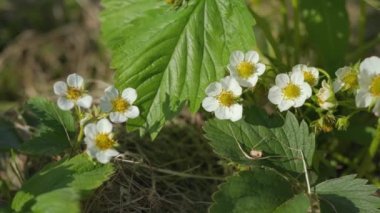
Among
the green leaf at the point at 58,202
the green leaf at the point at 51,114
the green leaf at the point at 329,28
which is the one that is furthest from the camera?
the green leaf at the point at 329,28

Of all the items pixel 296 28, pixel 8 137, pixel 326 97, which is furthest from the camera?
pixel 296 28

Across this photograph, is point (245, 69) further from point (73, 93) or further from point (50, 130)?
point (50, 130)

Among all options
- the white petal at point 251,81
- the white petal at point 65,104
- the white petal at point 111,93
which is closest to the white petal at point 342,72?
the white petal at point 251,81

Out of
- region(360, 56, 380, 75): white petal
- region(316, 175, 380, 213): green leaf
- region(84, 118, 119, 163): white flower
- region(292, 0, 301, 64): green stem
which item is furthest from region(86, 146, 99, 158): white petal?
region(292, 0, 301, 64): green stem

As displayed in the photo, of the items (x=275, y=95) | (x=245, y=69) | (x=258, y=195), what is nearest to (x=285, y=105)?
(x=275, y=95)

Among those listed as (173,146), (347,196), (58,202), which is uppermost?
(58,202)

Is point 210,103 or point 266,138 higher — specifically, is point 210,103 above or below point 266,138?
above

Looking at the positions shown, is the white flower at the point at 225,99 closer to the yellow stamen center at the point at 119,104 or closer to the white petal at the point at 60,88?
the yellow stamen center at the point at 119,104
